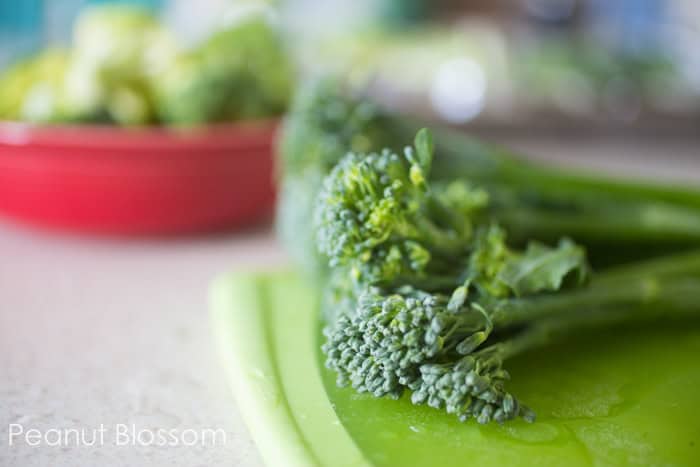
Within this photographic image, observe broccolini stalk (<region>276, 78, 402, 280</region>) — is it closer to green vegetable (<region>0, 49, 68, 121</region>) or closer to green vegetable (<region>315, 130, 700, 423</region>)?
green vegetable (<region>315, 130, 700, 423</region>)

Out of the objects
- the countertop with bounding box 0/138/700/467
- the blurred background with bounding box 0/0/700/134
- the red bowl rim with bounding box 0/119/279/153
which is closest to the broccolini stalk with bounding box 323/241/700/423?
the countertop with bounding box 0/138/700/467

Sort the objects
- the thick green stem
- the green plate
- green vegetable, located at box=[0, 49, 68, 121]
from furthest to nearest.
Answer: green vegetable, located at box=[0, 49, 68, 121] → the thick green stem → the green plate

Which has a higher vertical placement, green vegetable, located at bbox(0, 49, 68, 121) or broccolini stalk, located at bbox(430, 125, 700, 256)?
green vegetable, located at bbox(0, 49, 68, 121)

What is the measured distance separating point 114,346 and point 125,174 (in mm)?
379

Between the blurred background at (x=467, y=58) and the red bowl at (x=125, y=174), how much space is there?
0.42 feet

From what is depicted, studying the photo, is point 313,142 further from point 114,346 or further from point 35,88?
point 35,88

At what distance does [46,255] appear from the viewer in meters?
1.28

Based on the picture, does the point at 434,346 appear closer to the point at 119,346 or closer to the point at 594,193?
the point at 119,346

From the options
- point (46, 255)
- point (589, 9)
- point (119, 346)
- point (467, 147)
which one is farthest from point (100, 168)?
point (589, 9)

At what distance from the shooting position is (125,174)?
1.26 meters

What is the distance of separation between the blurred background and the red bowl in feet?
0.42

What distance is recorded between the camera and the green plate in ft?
2.29

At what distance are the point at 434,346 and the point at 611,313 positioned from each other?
0.33m

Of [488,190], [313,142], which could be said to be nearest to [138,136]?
[313,142]
